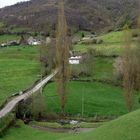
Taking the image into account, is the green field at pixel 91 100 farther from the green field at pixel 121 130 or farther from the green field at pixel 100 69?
the green field at pixel 121 130

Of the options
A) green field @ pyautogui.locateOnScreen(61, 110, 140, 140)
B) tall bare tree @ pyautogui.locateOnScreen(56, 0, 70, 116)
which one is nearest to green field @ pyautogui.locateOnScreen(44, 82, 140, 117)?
tall bare tree @ pyautogui.locateOnScreen(56, 0, 70, 116)

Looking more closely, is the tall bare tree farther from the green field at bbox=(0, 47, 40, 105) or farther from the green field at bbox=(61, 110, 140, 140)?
the green field at bbox=(61, 110, 140, 140)

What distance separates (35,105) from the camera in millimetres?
66875

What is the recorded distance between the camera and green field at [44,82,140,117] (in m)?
73.2

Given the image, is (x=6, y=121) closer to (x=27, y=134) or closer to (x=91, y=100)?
(x=27, y=134)

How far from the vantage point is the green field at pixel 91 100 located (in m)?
73.2

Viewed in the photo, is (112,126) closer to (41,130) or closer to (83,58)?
(41,130)

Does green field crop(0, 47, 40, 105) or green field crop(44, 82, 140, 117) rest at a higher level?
green field crop(0, 47, 40, 105)

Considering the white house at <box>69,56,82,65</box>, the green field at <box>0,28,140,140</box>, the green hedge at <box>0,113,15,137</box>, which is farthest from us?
the white house at <box>69,56,82,65</box>

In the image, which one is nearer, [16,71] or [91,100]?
[91,100]

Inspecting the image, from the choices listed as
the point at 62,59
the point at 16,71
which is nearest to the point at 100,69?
the point at 16,71

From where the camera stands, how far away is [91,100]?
8044cm

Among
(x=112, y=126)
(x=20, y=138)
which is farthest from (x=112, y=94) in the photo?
(x=112, y=126)

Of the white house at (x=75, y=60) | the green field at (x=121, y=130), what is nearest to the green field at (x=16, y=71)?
the white house at (x=75, y=60)
